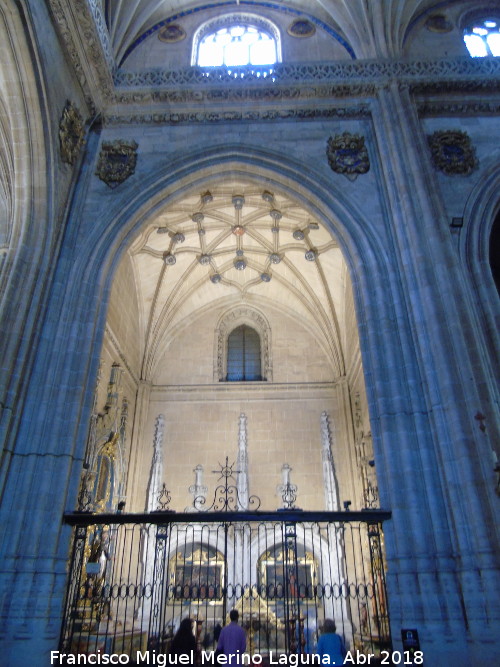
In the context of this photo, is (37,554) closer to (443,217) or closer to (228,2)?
(443,217)

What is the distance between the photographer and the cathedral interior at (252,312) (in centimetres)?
704

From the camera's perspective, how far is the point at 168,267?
1614 cm

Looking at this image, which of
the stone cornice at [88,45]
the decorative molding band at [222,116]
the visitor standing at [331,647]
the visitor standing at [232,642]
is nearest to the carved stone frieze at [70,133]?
the stone cornice at [88,45]

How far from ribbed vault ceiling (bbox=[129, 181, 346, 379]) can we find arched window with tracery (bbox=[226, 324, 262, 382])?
114 centimetres

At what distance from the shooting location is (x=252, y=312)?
60.5 ft

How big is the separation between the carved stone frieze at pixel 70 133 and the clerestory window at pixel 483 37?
32.5 ft

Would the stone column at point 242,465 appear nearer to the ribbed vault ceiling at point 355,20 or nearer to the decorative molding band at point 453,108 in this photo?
the decorative molding band at point 453,108

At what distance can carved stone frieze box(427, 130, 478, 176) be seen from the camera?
1014 cm

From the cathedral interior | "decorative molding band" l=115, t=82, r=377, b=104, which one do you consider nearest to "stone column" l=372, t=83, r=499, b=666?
the cathedral interior

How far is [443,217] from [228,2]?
9.66 meters

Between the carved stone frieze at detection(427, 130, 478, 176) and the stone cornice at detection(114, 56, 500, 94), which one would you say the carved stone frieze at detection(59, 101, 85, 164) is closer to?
the stone cornice at detection(114, 56, 500, 94)

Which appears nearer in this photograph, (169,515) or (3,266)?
(169,515)

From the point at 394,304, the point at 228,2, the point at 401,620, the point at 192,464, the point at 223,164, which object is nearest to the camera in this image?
the point at 401,620

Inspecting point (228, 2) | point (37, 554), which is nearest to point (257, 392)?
point (37, 554)
